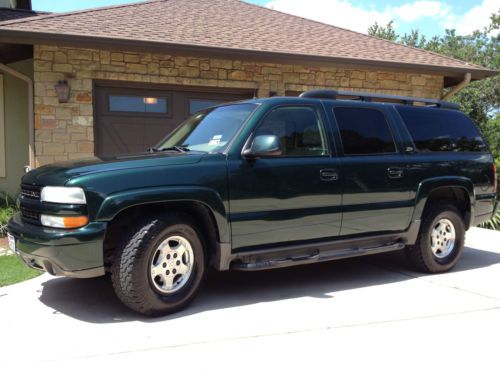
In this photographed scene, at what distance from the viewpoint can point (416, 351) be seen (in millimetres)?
3596

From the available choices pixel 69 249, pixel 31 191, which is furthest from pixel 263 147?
pixel 31 191

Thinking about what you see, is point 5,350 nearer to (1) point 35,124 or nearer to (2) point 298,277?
(2) point 298,277

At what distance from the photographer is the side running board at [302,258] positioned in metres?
A: 4.54

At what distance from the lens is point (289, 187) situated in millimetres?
4703

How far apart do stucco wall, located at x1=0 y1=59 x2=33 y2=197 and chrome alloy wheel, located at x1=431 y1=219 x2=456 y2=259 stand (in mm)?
8144

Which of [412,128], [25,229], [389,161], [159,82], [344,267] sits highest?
[159,82]

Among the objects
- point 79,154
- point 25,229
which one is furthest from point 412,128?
point 79,154

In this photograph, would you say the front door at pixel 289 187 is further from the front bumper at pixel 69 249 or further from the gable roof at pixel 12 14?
the gable roof at pixel 12 14

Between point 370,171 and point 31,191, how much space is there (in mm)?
3309

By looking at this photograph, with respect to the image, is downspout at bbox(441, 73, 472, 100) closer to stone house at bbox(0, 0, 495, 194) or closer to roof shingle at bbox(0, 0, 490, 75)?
stone house at bbox(0, 0, 495, 194)

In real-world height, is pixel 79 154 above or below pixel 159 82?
below

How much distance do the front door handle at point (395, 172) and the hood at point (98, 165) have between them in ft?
7.10

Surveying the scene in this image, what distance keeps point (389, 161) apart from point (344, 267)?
159 centimetres

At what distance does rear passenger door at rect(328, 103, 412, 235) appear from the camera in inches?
202
